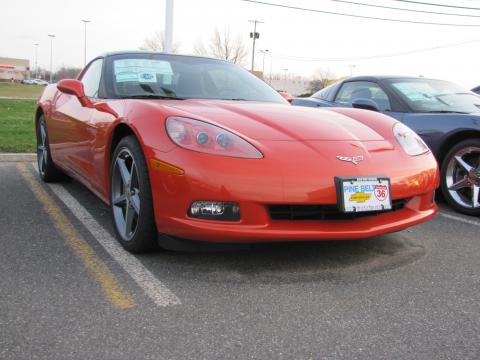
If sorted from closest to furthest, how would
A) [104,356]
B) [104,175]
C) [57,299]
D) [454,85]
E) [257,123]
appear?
[104,356] < [57,299] < [257,123] < [104,175] < [454,85]

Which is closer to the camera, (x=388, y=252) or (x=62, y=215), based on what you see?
(x=388, y=252)

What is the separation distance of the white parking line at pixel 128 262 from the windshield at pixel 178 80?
0.94 metres

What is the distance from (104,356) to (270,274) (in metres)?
1.09

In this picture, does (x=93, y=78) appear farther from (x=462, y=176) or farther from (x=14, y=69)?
(x=14, y=69)

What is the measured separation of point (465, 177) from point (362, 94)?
1.70m

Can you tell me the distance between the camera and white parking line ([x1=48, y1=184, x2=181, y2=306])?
241cm

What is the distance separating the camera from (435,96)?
17.0 ft

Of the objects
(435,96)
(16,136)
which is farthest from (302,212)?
(16,136)

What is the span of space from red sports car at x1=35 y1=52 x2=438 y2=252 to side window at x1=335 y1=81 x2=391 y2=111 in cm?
179

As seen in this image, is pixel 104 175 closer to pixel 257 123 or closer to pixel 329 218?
pixel 257 123

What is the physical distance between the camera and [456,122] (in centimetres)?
448

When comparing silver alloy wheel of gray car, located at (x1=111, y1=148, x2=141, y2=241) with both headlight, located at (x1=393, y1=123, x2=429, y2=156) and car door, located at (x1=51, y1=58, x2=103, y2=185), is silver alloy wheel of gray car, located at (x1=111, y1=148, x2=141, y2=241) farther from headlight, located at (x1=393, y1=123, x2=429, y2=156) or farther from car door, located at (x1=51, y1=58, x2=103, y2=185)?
headlight, located at (x1=393, y1=123, x2=429, y2=156)

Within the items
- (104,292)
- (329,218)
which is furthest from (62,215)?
(329,218)

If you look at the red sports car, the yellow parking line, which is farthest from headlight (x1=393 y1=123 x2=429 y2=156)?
the yellow parking line
